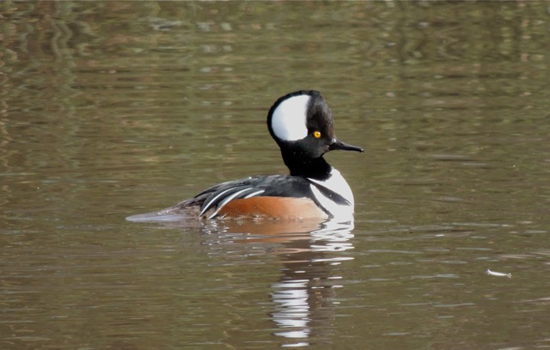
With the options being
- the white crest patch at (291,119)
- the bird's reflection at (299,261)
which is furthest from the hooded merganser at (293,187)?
the bird's reflection at (299,261)

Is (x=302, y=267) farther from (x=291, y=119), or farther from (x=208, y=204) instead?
(x=291, y=119)

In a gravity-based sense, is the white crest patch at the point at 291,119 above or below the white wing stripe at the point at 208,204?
above

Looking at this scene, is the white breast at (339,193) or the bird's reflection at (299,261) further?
the white breast at (339,193)

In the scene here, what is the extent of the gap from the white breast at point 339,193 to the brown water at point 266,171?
0.61 ft

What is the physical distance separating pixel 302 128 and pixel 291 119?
132mm

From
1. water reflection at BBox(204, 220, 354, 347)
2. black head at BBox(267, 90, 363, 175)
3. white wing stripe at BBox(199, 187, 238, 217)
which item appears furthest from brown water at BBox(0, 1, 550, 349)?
black head at BBox(267, 90, 363, 175)

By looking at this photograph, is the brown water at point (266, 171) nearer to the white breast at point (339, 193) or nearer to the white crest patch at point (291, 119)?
the white breast at point (339, 193)

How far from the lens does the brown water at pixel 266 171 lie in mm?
7797

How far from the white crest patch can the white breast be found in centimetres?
41

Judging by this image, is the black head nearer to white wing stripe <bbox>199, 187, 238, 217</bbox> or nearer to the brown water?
the brown water

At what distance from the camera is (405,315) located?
25.4 ft

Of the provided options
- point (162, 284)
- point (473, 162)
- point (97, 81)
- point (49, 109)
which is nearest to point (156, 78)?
point (97, 81)

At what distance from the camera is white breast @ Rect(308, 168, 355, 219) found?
10.6 m

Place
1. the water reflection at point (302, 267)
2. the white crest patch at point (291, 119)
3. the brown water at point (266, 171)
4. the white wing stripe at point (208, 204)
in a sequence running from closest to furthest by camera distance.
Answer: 1. the water reflection at point (302, 267)
2. the brown water at point (266, 171)
3. the white wing stripe at point (208, 204)
4. the white crest patch at point (291, 119)
